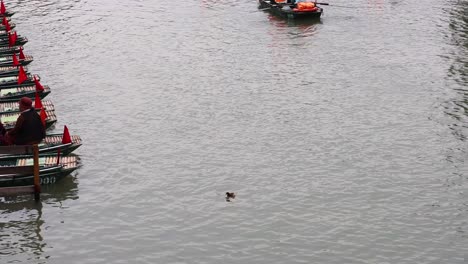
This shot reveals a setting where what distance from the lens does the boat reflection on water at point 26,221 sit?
2112 centimetres

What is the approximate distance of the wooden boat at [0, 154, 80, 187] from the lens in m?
23.5

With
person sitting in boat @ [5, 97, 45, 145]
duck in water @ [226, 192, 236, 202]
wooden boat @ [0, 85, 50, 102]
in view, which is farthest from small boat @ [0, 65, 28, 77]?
duck in water @ [226, 192, 236, 202]

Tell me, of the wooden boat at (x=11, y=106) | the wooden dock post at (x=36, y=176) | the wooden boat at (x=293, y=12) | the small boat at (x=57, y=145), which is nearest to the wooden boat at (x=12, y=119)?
the wooden boat at (x=11, y=106)

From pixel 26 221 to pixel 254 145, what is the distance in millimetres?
10292

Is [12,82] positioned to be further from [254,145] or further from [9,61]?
[254,145]

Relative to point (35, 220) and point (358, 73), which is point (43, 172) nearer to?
point (35, 220)

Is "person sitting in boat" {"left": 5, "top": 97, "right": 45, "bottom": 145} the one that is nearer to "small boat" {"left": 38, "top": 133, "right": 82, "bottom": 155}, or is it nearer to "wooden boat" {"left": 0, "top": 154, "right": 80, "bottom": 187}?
"wooden boat" {"left": 0, "top": 154, "right": 80, "bottom": 187}

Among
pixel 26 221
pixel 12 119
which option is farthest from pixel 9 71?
pixel 26 221

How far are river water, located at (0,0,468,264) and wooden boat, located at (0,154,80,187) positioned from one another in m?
0.60

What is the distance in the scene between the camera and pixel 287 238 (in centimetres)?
2198

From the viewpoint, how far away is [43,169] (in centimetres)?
2425

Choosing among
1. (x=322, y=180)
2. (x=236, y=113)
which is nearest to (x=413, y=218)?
(x=322, y=180)

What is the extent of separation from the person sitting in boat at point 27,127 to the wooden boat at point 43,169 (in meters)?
0.96

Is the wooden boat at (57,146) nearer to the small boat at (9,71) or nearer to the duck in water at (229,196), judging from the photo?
the duck in water at (229,196)
